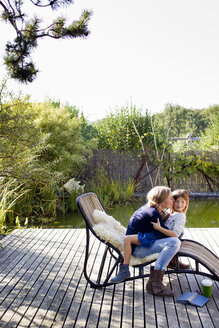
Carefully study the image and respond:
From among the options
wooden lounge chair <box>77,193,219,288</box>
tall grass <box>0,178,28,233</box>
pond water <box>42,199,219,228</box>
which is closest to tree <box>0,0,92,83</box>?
tall grass <box>0,178,28,233</box>

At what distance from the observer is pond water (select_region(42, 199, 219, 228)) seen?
24.1ft

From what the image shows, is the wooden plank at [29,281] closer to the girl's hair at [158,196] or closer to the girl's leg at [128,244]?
the girl's leg at [128,244]

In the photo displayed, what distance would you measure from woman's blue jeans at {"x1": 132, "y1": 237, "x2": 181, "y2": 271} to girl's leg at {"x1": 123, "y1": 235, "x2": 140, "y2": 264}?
0.22ft

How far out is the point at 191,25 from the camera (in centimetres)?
2475

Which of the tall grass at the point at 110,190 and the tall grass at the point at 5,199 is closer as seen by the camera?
the tall grass at the point at 5,199

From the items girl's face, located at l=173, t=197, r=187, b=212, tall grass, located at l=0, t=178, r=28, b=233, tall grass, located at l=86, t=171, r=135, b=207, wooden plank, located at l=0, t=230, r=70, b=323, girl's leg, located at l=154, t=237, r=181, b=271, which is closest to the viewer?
wooden plank, located at l=0, t=230, r=70, b=323

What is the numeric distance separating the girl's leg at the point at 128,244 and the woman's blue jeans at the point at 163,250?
7 cm

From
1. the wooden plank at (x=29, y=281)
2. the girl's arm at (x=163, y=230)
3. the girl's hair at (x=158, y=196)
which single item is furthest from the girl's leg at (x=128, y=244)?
the wooden plank at (x=29, y=281)

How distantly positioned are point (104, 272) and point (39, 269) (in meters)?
0.71

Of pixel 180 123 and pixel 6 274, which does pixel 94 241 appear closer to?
pixel 6 274

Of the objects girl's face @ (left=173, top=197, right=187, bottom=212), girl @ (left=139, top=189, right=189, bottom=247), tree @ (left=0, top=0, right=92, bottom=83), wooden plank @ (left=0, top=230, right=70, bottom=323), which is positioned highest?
tree @ (left=0, top=0, right=92, bottom=83)

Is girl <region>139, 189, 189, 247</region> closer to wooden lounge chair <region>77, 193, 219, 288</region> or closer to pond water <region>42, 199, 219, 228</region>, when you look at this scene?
wooden lounge chair <region>77, 193, 219, 288</region>

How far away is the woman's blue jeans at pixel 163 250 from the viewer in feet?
10.0

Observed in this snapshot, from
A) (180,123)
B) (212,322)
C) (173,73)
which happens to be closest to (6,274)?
(212,322)
